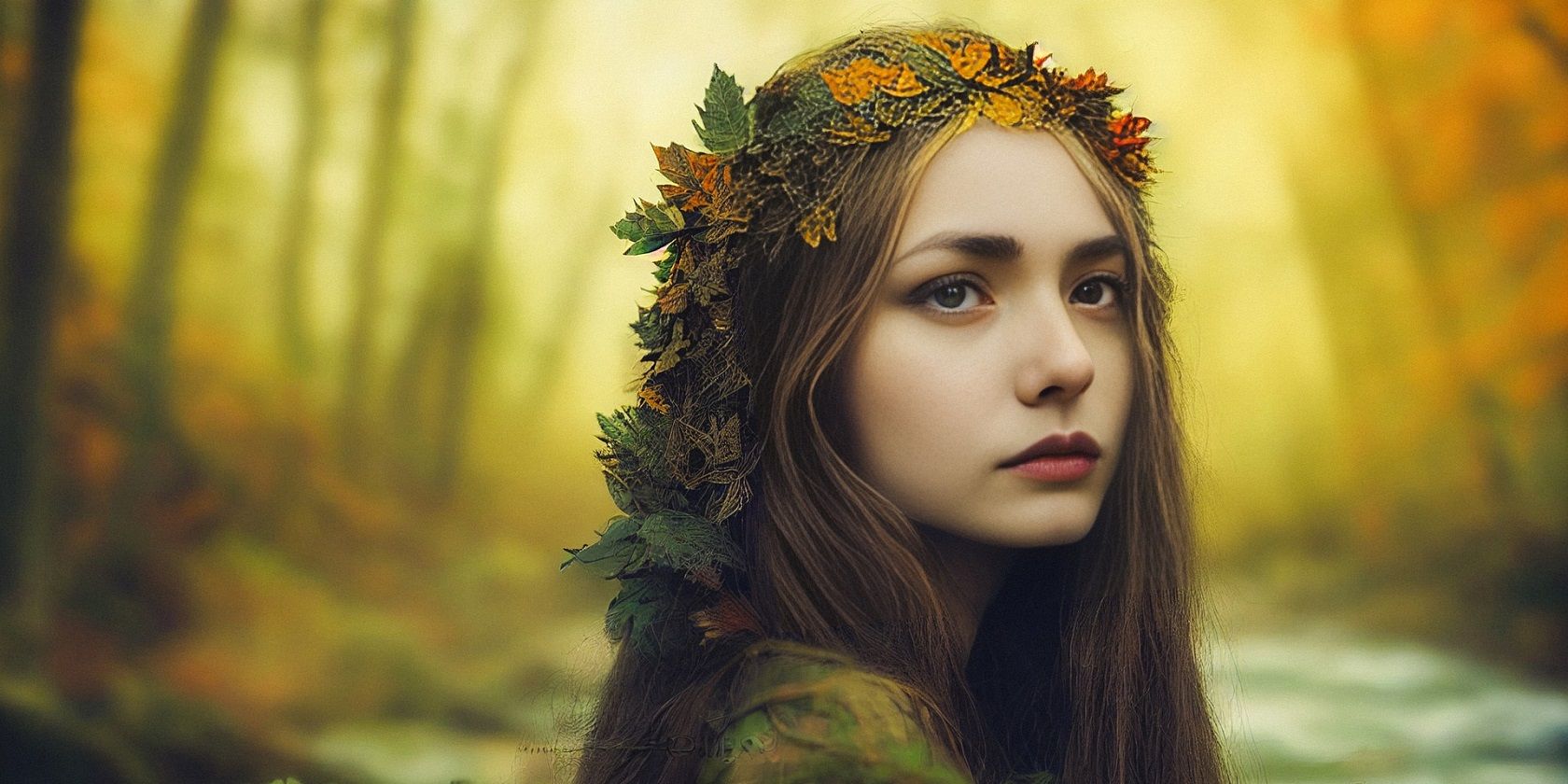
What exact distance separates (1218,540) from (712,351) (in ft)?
11.1

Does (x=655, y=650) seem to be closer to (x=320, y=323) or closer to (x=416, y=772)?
(x=416, y=772)

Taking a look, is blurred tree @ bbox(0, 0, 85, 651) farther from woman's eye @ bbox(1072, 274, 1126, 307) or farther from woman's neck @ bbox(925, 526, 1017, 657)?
woman's eye @ bbox(1072, 274, 1126, 307)

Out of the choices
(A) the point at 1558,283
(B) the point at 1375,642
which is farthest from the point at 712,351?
(A) the point at 1558,283

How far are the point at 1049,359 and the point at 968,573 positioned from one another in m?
0.30

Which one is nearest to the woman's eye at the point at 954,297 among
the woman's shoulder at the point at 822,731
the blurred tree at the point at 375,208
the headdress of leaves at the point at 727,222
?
the headdress of leaves at the point at 727,222

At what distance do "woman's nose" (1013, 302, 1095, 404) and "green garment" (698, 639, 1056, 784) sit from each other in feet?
1.04

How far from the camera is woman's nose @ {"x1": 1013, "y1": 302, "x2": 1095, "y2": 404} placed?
48.7 inches

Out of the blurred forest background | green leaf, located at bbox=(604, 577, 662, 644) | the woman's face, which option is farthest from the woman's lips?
the blurred forest background

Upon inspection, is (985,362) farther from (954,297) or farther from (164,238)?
(164,238)

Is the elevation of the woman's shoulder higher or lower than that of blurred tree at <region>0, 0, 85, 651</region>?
lower

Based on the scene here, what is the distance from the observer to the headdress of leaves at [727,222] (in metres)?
1.31

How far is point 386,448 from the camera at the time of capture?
13.8ft

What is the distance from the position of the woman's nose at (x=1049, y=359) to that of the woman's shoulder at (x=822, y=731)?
0.32 metres

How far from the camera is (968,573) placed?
1421mm
